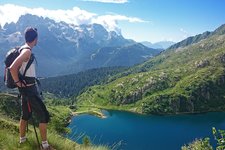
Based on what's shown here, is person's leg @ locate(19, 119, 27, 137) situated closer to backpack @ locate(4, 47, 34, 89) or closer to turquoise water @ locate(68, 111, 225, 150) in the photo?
backpack @ locate(4, 47, 34, 89)

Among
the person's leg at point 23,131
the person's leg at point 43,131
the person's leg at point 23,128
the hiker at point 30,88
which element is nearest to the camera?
the hiker at point 30,88

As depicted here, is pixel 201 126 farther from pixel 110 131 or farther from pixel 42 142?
pixel 42 142

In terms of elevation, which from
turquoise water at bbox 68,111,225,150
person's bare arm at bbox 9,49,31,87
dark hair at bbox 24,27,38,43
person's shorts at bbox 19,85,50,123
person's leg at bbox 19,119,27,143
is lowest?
turquoise water at bbox 68,111,225,150

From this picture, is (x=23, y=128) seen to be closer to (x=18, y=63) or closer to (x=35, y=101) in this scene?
(x=35, y=101)

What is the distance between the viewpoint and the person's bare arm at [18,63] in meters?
12.0

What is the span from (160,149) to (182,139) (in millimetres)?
26634

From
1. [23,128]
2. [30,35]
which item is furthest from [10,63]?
[23,128]

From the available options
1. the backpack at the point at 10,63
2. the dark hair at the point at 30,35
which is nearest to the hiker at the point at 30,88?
the dark hair at the point at 30,35

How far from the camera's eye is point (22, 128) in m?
13.1

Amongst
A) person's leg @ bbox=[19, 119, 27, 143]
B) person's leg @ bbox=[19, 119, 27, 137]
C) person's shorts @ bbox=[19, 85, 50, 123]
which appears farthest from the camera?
person's leg @ bbox=[19, 119, 27, 137]

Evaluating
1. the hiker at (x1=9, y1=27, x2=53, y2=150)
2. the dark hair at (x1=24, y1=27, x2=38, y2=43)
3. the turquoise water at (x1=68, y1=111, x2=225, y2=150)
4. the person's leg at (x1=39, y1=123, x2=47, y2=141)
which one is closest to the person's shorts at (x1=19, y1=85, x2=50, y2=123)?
the hiker at (x1=9, y1=27, x2=53, y2=150)

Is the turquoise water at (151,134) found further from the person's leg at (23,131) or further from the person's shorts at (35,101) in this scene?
the person's shorts at (35,101)

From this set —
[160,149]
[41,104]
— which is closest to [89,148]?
[41,104]

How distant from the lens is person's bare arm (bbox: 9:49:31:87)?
11953mm
